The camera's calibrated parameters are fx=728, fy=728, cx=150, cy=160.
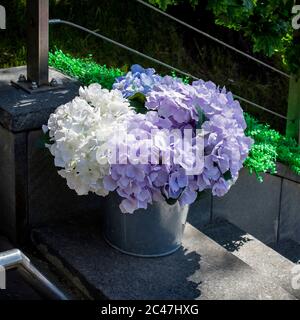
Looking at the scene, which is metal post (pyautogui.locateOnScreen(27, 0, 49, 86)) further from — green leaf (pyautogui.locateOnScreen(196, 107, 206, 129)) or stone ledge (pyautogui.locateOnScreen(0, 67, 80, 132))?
green leaf (pyautogui.locateOnScreen(196, 107, 206, 129))

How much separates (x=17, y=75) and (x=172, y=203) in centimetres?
105

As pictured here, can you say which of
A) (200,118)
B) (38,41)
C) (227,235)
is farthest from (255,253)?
(38,41)

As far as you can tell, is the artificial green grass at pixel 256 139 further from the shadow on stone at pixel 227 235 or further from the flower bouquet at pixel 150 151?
the flower bouquet at pixel 150 151

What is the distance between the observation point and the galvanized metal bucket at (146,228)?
8.03 feet

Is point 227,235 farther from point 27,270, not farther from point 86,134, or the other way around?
point 27,270

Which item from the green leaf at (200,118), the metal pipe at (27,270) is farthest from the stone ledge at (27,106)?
the metal pipe at (27,270)

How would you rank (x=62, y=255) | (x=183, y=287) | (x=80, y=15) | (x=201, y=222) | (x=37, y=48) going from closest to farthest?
(x=183, y=287)
(x=62, y=255)
(x=37, y=48)
(x=201, y=222)
(x=80, y=15)

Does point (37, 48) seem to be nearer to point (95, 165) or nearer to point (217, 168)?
point (95, 165)

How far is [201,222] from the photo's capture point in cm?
323

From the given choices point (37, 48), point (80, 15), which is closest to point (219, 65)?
point (80, 15)

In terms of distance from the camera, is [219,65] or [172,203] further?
[219,65]

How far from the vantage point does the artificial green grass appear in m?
3.19

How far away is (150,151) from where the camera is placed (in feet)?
7.31

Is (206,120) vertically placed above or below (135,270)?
above
